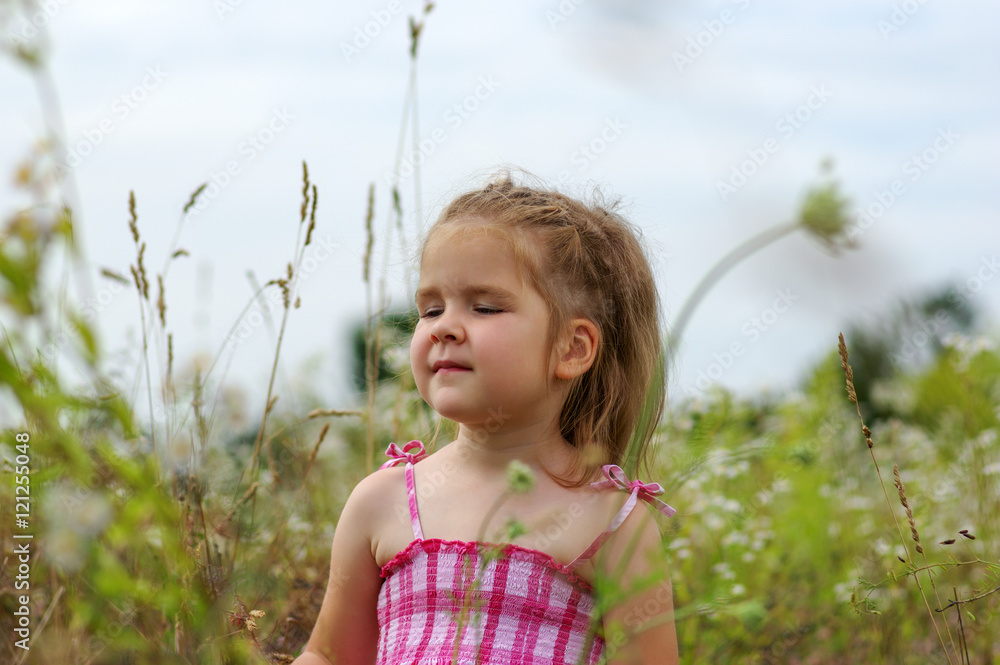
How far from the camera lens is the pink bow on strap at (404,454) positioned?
1.87 metres

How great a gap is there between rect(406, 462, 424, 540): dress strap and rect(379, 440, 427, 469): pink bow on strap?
57mm

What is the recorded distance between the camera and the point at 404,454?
6.23ft

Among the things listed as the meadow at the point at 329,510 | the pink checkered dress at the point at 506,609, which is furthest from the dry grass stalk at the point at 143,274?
the pink checkered dress at the point at 506,609

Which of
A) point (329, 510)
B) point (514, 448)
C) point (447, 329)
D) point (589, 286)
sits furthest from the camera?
point (329, 510)

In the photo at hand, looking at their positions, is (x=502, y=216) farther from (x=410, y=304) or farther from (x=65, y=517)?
(x=65, y=517)

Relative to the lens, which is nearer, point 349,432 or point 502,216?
point 502,216

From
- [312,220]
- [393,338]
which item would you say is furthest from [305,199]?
[393,338]

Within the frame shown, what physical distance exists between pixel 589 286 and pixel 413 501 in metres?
0.55

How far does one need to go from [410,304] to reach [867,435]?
111 cm

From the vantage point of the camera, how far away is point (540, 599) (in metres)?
1.57

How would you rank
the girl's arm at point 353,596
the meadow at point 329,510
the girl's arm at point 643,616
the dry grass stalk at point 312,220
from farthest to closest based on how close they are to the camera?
the dry grass stalk at point 312,220 → the girl's arm at point 353,596 → the girl's arm at point 643,616 → the meadow at point 329,510

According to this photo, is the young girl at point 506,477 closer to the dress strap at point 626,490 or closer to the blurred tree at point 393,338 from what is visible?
the dress strap at point 626,490

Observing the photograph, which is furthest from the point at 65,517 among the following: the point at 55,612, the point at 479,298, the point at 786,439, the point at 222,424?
the point at 786,439

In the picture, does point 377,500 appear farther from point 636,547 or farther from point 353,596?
point 636,547
